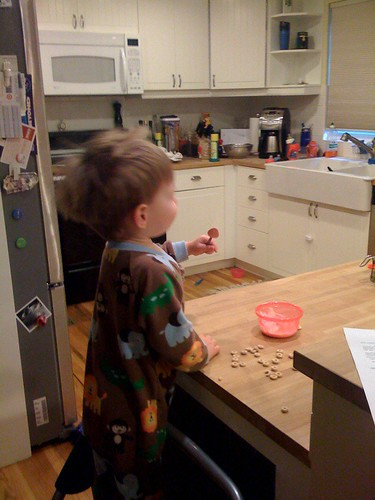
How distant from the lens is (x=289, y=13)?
4074 mm

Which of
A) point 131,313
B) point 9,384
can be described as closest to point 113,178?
point 131,313

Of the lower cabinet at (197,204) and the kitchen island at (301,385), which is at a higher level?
the kitchen island at (301,385)

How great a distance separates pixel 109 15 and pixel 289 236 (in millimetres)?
2027

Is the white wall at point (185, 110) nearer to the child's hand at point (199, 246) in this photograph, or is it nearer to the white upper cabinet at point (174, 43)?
the white upper cabinet at point (174, 43)

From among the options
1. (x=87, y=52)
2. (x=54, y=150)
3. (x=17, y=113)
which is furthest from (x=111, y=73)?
(x=17, y=113)

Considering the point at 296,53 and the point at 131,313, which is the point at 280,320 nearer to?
the point at 131,313

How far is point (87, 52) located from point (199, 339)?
301 cm

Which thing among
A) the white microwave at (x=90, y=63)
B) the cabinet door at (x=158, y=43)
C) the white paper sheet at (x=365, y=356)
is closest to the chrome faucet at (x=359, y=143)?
the cabinet door at (x=158, y=43)

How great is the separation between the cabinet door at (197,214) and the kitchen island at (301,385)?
2.48 metres

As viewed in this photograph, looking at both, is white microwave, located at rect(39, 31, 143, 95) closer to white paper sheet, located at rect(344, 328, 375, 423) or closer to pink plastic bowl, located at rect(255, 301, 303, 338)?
pink plastic bowl, located at rect(255, 301, 303, 338)

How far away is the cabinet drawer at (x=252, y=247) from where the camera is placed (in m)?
4.05

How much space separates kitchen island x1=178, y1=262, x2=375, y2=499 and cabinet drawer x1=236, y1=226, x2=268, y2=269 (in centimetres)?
248

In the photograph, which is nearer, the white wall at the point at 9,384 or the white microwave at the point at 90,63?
the white wall at the point at 9,384

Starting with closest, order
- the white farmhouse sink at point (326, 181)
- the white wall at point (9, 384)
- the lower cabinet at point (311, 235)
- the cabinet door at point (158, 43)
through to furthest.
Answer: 1. the white wall at point (9, 384)
2. the white farmhouse sink at point (326, 181)
3. the lower cabinet at point (311, 235)
4. the cabinet door at point (158, 43)
